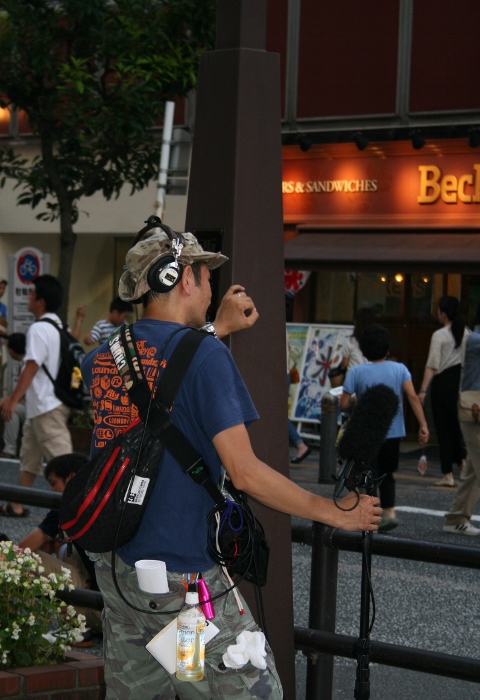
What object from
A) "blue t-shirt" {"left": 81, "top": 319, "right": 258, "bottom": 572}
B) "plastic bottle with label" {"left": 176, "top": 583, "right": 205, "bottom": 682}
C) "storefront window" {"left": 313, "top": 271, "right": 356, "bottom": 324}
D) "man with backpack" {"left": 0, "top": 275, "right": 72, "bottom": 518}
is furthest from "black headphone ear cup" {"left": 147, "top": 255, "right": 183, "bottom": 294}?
"storefront window" {"left": 313, "top": 271, "right": 356, "bottom": 324}

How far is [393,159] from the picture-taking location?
17016mm

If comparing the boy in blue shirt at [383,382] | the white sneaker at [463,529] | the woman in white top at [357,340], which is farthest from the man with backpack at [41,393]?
the woman in white top at [357,340]

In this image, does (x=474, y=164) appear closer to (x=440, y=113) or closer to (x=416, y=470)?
(x=440, y=113)

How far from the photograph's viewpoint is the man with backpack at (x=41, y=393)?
9023 millimetres

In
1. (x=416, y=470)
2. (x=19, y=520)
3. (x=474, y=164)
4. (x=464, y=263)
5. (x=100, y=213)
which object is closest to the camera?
(x=19, y=520)

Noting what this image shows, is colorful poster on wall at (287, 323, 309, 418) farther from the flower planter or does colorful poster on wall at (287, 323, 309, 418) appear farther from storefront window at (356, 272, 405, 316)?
the flower planter

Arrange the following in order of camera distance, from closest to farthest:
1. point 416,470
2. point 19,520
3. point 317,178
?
point 19,520 < point 416,470 < point 317,178

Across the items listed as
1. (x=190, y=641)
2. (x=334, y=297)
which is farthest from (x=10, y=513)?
(x=334, y=297)

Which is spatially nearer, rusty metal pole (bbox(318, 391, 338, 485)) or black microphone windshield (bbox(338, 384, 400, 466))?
black microphone windshield (bbox(338, 384, 400, 466))

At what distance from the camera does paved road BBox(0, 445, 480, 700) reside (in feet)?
18.0

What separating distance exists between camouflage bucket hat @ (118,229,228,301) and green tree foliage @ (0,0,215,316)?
37.9 ft

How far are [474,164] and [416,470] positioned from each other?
5090 millimetres

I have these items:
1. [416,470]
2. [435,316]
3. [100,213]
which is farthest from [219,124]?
[100,213]

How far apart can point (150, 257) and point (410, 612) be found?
14.5 ft
